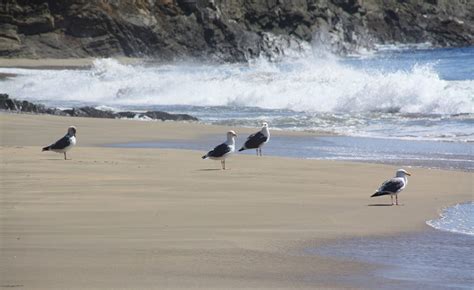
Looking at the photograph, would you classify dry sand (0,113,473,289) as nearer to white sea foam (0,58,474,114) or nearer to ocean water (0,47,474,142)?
ocean water (0,47,474,142)

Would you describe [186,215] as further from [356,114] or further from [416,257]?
[356,114]

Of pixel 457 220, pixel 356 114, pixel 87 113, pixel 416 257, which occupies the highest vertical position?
pixel 416 257

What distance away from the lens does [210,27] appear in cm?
5859

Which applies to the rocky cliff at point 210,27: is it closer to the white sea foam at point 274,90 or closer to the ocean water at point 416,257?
the white sea foam at point 274,90

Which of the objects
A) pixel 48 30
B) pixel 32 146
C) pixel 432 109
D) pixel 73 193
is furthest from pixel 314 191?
pixel 48 30

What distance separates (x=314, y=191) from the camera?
9977mm

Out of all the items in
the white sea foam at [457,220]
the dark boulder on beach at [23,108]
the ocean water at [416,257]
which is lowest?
the dark boulder on beach at [23,108]

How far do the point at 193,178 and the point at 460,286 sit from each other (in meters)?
4.70

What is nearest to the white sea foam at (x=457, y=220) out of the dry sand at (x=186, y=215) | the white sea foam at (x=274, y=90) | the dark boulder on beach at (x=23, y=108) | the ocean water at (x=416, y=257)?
the ocean water at (x=416, y=257)

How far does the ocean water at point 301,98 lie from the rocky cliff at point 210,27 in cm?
1969

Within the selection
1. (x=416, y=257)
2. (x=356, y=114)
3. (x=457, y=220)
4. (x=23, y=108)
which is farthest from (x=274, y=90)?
(x=416, y=257)

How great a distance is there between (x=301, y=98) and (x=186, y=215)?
1630 centimetres

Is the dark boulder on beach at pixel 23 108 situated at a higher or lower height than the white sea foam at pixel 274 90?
higher

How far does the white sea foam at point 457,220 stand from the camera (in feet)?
27.0
